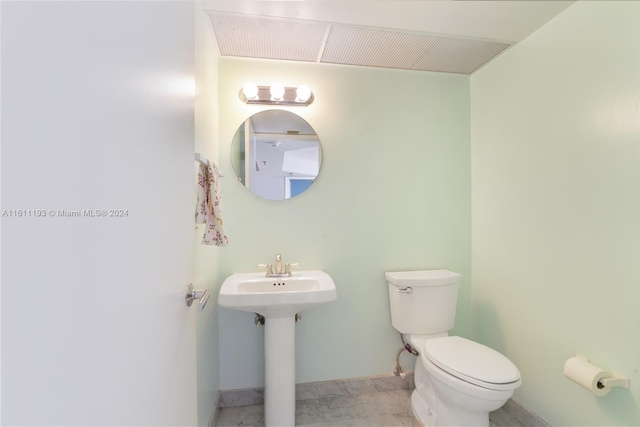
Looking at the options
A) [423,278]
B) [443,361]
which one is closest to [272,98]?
[423,278]

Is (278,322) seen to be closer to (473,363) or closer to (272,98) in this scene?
(473,363)

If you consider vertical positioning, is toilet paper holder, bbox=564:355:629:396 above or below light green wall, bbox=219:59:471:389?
below

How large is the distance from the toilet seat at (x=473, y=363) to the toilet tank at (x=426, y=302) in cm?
15

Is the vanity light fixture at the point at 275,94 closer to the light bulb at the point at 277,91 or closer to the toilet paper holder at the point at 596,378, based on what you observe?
the light bulb at the point at 277,91

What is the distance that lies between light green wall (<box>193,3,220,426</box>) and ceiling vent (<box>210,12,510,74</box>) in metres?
0.14

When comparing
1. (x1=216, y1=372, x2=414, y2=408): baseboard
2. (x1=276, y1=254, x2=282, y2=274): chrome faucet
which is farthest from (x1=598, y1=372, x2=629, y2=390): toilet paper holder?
(x1=276, y1=254, x2=282, y2=274): chrome faucet

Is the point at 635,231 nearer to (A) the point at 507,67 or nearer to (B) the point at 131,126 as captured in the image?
(A) the point at 507,67

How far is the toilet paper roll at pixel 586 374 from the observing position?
98 centimetres

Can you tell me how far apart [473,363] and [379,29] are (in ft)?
5.03

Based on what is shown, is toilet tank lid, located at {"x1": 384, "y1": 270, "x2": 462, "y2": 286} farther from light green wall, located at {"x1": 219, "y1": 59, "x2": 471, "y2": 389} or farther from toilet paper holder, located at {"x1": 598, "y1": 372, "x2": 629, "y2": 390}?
toilet paper holder, located at {"x1": 598, "y1": 372, "x2": 629, "y2": 390}

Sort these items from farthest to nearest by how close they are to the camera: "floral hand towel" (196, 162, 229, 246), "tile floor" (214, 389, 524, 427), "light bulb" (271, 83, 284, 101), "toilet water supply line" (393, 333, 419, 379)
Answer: "toilet water supply line" (393, 333, 419, 379) → "light bulb" (271, 83, 284, 101) → "tile floor" (214, 389, 524, 427) → "floral hand towel" (196, 162, 229, 246)

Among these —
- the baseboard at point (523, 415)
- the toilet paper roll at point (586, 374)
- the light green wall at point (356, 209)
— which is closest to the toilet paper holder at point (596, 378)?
the toilet paper roll at point (586, 374)

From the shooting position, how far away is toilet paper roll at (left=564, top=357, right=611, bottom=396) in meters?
0.98

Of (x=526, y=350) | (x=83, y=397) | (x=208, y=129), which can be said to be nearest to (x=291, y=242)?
(x=208, y=129)
